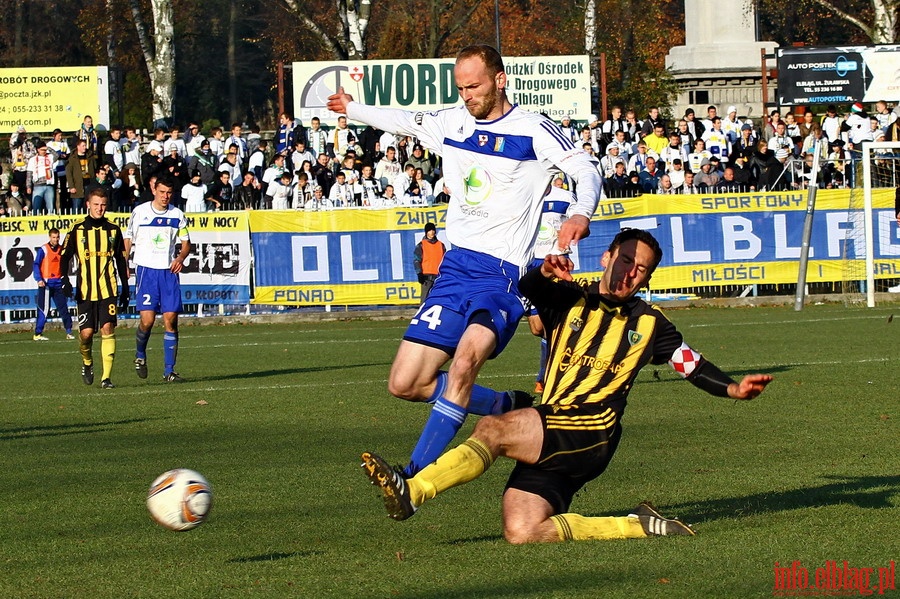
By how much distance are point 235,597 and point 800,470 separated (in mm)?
4133

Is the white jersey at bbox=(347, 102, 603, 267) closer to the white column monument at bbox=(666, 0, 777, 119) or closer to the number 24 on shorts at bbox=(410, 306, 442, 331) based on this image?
the number 24 on shorts at bbox=(410, 306, 442, 331)

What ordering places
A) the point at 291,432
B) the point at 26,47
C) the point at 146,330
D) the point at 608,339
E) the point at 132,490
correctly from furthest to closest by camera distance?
the point at 26,47 < the point at 146,330 < the point at 291,432 < the point at 132,490 < the point at 608,339

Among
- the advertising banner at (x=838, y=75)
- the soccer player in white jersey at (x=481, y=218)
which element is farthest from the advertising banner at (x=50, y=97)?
the soccer player in white jersey at (x=481, y=218)

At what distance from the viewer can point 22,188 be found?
27094 mm

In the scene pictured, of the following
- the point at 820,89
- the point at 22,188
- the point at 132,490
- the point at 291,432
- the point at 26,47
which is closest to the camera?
the point at 132,490

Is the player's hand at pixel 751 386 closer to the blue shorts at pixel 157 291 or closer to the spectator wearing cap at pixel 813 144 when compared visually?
the blue shorts at pixel 157 291

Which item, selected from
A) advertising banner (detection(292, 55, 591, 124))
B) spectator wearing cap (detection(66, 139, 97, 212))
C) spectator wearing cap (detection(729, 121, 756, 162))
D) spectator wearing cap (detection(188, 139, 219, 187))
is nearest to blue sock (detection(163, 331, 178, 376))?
spectator wearing cap (detection(66, 139, 97, 212))

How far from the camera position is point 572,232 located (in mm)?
6172

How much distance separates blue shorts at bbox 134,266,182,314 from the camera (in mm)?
15102

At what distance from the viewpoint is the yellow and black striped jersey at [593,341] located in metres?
6.23

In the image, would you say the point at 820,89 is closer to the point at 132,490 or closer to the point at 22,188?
the point at 22,188

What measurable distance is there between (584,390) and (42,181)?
22039 millimetres

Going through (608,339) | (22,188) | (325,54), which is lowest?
(608,339)

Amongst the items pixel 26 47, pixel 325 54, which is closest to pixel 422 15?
pixel 325 54
